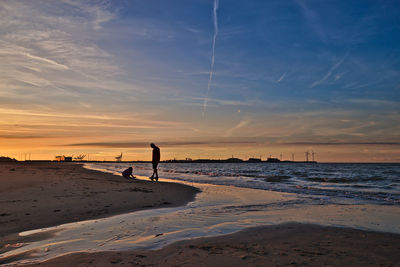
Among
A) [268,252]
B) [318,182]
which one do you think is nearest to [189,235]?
[268,252]

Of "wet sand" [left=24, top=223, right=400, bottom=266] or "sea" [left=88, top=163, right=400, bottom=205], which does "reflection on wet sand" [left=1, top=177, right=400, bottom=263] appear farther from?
"sea" [left=88, top=163, right=400, bottom=205]

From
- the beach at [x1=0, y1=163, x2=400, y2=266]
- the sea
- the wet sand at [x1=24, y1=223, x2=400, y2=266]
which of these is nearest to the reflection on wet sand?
the beach at [x1=0, y1=163, x2=400, y2=266]

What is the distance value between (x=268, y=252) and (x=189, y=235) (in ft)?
5.72

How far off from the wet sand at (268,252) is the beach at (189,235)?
0.02 m

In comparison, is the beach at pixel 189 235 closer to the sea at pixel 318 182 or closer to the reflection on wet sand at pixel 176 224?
the reflection on wet sand at pixel 176 224

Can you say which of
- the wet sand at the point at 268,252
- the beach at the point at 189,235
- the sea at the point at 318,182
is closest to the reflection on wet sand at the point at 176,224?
the beach at the point at 189,235

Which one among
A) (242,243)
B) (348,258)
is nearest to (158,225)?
(242,243)

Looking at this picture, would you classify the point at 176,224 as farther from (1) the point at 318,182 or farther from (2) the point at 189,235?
(1) the point at 318,182

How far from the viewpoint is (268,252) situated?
14.8 feet

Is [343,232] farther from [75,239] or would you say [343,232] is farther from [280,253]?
[75,239]

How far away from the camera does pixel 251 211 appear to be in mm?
8656

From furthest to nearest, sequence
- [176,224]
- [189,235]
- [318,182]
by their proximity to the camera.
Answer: [318,182] → [176,224] → [189,235]

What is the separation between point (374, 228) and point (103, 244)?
6.32 metres

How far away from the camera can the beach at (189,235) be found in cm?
413
